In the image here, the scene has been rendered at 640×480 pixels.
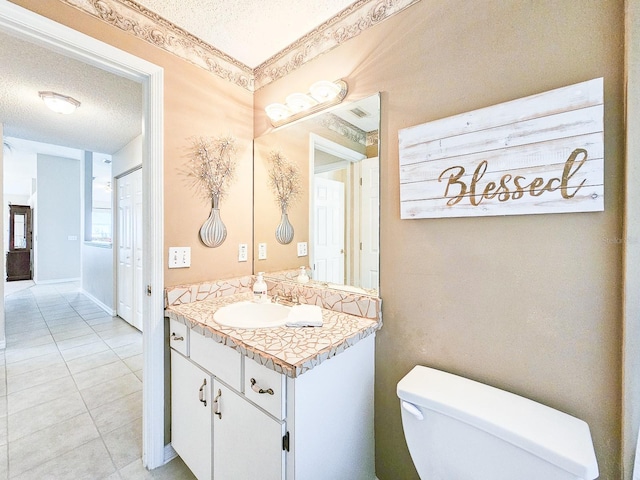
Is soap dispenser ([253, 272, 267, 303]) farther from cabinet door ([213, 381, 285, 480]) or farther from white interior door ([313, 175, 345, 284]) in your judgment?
cabinet door ([213, 381, 285, 480])

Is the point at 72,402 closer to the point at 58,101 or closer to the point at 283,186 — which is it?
the point at 283,186

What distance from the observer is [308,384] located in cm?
94

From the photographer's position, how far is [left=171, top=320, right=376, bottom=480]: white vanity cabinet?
92 centimetres

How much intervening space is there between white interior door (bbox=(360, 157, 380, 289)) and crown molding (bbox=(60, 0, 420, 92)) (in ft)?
2.22

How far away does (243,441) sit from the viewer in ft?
3.44

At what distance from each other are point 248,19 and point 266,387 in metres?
1.75

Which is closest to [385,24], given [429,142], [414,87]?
[414,87]

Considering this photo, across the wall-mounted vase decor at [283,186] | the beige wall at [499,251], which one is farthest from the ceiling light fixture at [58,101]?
the beige wall at [499,251]

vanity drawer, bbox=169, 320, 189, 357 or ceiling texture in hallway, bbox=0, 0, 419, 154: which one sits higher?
ceiling texture in hallway, bbox=0, 0, 419, 154

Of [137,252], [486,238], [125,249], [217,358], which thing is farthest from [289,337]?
[125,249]

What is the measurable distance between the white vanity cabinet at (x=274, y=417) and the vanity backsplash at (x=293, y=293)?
0.52 ft

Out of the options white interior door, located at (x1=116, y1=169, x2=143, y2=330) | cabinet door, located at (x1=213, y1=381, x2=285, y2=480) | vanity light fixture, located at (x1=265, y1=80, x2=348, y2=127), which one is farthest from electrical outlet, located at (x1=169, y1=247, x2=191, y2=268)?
white interior door, located at (x1=116, y1=169, x2=143, y2=330)

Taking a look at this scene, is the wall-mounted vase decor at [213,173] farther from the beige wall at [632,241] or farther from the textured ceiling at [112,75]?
the beige wall at [632,241]

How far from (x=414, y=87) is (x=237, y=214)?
127 centimetres
